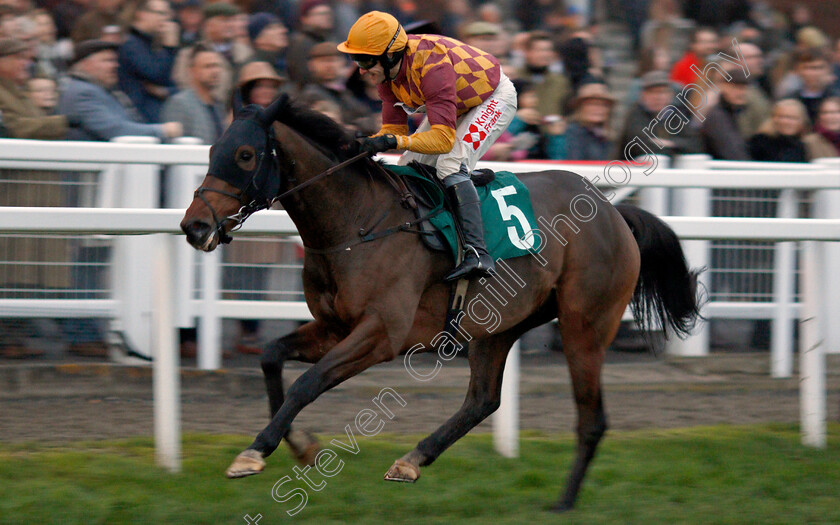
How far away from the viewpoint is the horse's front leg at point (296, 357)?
153 inches

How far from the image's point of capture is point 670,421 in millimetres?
5395

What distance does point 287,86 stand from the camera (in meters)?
6.75

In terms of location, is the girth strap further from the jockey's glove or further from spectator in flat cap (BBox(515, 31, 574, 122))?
spectator in flat cap (BBox(515, 31, 574, 122))

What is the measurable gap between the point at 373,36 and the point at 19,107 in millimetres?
2784

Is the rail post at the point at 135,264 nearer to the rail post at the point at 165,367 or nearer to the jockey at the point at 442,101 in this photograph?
the rail post at the point at 165,367

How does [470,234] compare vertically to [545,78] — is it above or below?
below

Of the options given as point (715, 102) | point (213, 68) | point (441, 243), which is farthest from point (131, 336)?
point (715, 102)

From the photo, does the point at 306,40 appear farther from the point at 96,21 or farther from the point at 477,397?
the point at 477,397

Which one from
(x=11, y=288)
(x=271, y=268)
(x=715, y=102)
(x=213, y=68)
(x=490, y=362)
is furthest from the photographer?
(x=715, y=102)

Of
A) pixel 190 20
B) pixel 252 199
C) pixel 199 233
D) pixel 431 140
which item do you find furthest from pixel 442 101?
pixel 190 20

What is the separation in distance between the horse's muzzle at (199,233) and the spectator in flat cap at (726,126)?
14.4 ft

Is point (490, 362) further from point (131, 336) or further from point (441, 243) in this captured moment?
point (131, 336)

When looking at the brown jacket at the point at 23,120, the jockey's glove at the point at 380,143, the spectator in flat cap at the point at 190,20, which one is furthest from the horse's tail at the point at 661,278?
the spectator in flat cap at the point at 190,20

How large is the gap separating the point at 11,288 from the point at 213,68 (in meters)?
1.82
